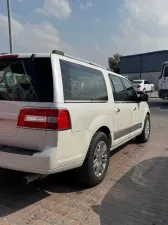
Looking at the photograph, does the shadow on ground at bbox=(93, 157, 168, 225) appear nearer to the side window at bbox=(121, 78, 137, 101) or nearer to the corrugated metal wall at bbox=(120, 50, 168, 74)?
the side window at bbox=(121, 78, 137, 101)

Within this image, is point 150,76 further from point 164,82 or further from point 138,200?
point 138,200

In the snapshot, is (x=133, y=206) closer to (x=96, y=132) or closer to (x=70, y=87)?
(x=96, y=132)

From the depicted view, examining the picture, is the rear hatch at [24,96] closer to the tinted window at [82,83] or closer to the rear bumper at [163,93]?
the tinted window at [82,83]

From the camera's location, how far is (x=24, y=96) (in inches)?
123

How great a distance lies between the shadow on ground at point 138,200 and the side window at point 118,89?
1362mm

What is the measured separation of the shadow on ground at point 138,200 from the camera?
3.01 m

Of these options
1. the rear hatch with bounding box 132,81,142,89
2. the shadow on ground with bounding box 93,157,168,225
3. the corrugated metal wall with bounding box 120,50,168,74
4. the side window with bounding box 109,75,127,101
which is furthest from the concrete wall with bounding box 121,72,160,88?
the shadow on ground with bounding box 93,157,168,225

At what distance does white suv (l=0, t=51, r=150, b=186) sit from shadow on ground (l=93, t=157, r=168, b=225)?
0.46 meters

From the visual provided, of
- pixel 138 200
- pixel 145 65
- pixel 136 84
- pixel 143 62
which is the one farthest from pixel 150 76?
pixel 138 200

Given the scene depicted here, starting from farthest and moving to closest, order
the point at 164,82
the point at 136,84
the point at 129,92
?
the point at 136,84 < the point at 164,82 < the point at 129,92

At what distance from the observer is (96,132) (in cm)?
385

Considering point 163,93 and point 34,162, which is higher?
point 163,93

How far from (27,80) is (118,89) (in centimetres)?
220

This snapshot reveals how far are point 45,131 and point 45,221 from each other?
1034 millimetres
